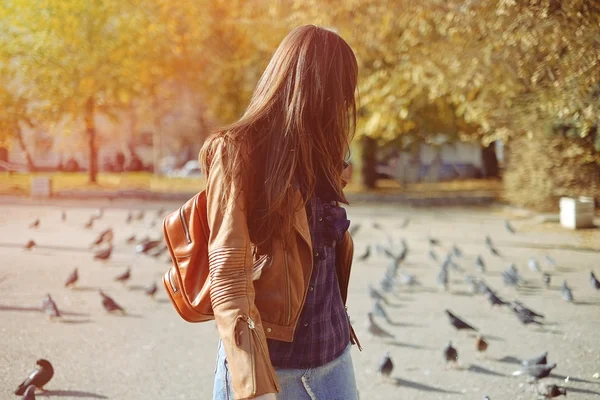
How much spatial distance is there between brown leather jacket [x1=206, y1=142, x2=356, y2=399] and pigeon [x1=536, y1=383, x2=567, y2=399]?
3442mm

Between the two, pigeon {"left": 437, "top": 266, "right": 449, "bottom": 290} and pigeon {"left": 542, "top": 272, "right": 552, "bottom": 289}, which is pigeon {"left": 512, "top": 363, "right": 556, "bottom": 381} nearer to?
pigeon {"left": 437, "top": 266, "right": 449, "bottom": 290}

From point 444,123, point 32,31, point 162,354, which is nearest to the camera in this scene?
point 162,354

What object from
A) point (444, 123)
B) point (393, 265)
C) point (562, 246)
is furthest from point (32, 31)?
point (444, 123)

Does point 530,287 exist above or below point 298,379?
below

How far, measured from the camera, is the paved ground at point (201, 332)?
5.48 metres

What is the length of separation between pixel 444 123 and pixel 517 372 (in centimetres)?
1932

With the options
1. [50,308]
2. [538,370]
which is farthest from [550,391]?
[50,308]

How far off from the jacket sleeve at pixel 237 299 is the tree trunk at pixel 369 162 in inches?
987

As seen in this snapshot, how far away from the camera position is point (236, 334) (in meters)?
2.14

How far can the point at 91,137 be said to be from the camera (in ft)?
45.3

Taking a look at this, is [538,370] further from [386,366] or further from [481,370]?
[386,366]

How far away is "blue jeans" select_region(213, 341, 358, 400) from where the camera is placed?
236cm

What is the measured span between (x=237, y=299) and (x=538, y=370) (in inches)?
156

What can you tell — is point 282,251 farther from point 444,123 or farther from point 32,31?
Result: point 444,123
